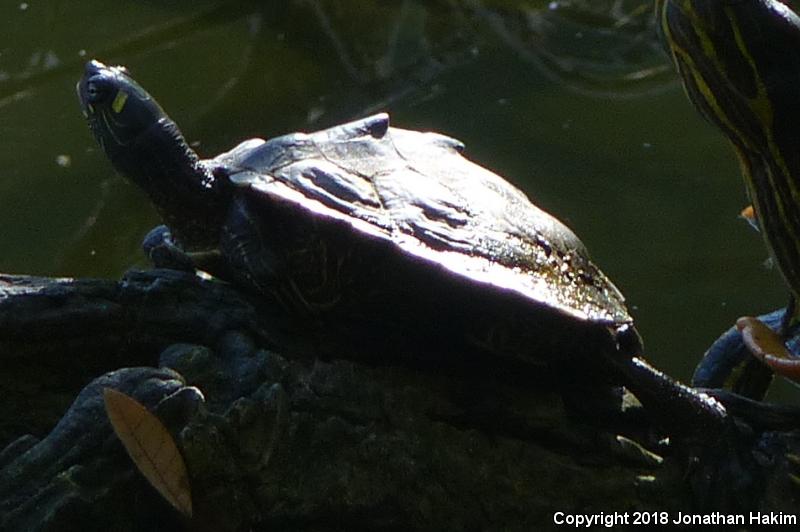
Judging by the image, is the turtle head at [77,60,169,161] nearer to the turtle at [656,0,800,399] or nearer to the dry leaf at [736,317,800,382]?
the turtle at [656,0,800,399]

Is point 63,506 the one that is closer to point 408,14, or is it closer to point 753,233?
point 753,233

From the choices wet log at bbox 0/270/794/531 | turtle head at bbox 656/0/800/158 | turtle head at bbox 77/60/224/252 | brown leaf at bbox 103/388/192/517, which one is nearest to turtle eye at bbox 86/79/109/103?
turtle head at bbox 77/60/224/252

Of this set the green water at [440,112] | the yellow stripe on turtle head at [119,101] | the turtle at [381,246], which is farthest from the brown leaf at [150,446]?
the green water at [440,112]

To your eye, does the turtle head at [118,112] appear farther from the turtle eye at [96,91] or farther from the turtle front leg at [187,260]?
the turtle front leg at [187,260]

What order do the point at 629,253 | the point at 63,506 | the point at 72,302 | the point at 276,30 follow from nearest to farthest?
the point at 63,506 < the point at 72,302 < the point at 629,253 < the point at 276,30

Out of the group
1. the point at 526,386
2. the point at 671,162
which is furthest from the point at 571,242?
the point at 671,162
